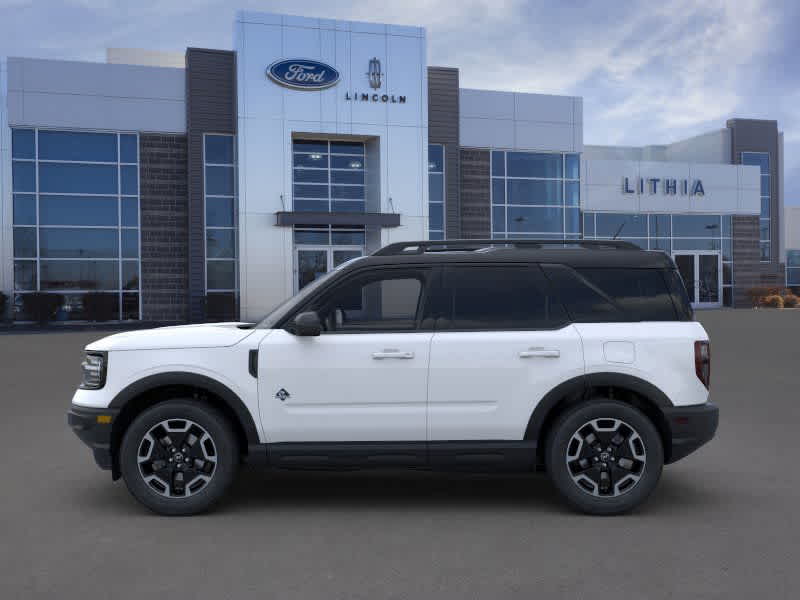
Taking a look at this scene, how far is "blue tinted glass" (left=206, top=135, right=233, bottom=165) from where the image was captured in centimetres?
3102

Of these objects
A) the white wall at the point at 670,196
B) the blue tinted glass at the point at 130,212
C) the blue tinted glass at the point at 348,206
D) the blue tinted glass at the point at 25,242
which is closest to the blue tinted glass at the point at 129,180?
the blue tinted glass at the point at 130,212

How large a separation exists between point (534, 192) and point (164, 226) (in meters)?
15.6

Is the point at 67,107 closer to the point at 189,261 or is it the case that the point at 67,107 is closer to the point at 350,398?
the point at 189,261

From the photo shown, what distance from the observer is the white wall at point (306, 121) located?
98.9 feet

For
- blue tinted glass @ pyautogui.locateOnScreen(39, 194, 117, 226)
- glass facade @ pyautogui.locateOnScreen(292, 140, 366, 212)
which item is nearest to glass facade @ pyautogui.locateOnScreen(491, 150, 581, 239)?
glass facade @ pyautogui.locateOnScreen(292, 140, 366, 212)

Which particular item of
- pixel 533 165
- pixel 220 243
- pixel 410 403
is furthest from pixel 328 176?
pixel 410 403

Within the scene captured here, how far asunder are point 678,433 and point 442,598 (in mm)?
2310

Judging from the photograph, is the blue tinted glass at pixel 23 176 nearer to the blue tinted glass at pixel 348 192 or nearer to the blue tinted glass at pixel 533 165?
the blue tinted glass at pixel 348 192

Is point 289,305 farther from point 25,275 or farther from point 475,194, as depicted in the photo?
point 475,194

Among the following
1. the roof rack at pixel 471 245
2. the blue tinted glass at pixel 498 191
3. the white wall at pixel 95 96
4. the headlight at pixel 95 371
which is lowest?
the headlight at pixel 95 371

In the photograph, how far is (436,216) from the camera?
113ft

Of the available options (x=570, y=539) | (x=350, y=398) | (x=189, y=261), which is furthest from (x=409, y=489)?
(x=189, y=261)

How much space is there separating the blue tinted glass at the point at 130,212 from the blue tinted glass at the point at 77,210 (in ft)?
1.03

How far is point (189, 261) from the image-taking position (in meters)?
31.0
